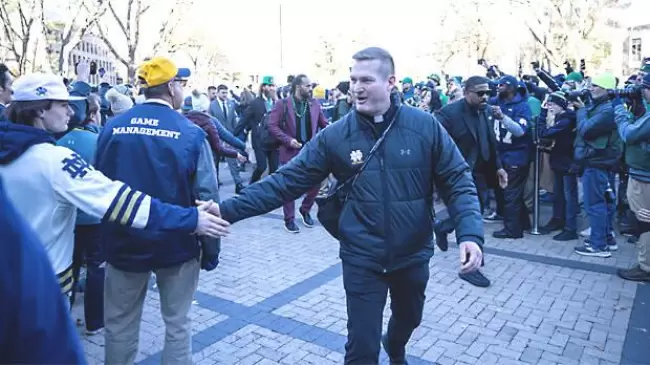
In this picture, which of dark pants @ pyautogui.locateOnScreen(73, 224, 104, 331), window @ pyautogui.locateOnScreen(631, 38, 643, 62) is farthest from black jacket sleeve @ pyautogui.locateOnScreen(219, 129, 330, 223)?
window @ pyautogui.locateOnScreen(631, 38, 643, 62)

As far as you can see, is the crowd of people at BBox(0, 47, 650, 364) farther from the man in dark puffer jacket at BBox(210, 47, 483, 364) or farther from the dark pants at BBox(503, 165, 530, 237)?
the dark pants at BBox(503, 165, 530, 237)

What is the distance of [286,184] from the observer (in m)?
3.33

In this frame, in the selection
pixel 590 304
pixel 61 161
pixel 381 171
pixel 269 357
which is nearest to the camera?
pixel 61 161

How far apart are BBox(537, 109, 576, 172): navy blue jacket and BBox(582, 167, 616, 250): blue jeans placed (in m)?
0.71

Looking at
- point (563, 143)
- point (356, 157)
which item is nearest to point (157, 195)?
point (356, 157)

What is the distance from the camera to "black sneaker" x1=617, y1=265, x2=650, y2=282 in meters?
5.89

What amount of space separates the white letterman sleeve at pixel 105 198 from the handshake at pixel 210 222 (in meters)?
0.13

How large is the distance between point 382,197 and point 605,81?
15.3ft

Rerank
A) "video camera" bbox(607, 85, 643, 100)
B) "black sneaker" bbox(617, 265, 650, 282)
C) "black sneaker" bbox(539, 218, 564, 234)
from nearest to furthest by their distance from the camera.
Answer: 1. "black sneaker" bbox(617, 265, 650, 282)
2. "video camera" bbox(607, 85, 643, 100)
3. "black sneaker" bbox(539, 218, 564, 234)

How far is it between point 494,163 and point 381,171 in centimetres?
354

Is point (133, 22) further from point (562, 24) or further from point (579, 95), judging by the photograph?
point (579, 95)

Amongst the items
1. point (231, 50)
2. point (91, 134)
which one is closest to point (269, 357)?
point (91, 134)

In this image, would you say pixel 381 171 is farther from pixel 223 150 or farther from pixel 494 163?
pixel 223 150

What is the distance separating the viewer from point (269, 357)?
13.8ft
